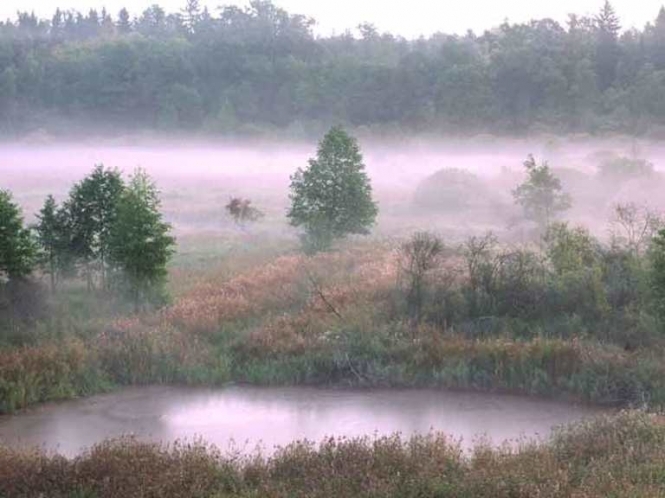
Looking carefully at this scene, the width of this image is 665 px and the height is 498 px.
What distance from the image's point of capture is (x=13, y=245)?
23969 mm

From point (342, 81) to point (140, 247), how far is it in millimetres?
66067

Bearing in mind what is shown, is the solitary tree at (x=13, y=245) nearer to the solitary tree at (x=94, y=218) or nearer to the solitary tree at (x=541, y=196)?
the solitary tree at (x=94, y=218)

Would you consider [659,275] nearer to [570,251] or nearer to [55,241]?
[570,251]

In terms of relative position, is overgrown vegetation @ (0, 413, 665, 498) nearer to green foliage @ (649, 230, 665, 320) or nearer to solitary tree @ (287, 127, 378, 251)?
green foliage @ (649, 230, 665, 320)

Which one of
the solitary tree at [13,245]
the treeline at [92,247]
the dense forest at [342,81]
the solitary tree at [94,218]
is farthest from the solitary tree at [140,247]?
the dense forest at [342,81]

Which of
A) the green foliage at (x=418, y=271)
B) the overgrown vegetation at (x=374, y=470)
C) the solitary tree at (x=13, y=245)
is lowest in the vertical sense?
the overgrown vegetation at (x=374, y=470)

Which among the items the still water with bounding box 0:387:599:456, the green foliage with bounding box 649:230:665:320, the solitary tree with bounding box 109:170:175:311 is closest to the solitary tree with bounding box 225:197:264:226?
the solitary tree with bounding box 109:170:175:311

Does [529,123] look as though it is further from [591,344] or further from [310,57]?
[591,344]

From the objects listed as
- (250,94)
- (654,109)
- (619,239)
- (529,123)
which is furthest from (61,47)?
(619,239)

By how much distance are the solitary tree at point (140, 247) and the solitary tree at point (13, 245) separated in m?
2.16

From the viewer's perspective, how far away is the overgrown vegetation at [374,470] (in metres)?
12.0

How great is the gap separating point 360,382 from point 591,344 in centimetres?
539

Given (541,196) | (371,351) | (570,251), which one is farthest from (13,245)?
(541,196)

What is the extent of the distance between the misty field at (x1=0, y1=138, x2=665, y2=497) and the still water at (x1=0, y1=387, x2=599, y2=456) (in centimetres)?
57
